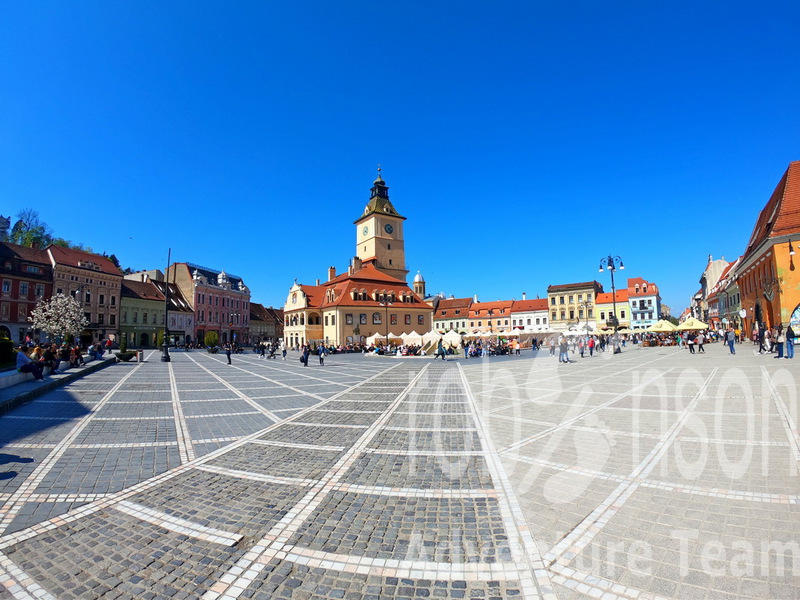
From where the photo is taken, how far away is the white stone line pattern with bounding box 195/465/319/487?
5.54 metres

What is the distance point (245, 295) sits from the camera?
82.9 meters

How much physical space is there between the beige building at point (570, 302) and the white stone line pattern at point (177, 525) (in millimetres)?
79577

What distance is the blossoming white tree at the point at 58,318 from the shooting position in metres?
39.3

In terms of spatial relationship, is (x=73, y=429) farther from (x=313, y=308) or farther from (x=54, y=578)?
(x=313, y=308)

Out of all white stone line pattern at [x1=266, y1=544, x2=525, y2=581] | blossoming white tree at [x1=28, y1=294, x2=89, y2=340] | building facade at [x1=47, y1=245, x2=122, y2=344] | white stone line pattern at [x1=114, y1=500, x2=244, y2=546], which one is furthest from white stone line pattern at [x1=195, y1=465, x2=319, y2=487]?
building facade at [x1=47, y1=245, x2=122, y2=344]

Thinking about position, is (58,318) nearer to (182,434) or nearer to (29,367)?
(29,367)

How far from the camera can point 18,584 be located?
3346 mm

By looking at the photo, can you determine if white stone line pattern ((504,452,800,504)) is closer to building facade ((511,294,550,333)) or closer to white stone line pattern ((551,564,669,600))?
white stone line pattern ((551,564,669,600))

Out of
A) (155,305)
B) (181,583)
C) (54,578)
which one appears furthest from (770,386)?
(155,305)

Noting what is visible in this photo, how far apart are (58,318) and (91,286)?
18.4 metres

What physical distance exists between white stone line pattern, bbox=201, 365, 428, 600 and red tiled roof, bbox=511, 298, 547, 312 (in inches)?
3253

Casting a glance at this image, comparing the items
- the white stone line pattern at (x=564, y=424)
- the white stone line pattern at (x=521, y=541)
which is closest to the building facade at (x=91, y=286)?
the white stone line pattern at (x=564, y=424)

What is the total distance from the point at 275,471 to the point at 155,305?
237ft

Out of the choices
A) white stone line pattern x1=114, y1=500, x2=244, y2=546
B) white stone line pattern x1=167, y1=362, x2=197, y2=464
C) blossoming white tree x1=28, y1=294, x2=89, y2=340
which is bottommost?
white stone line pattern x1=114, y1=500, x2=244, y2=546
